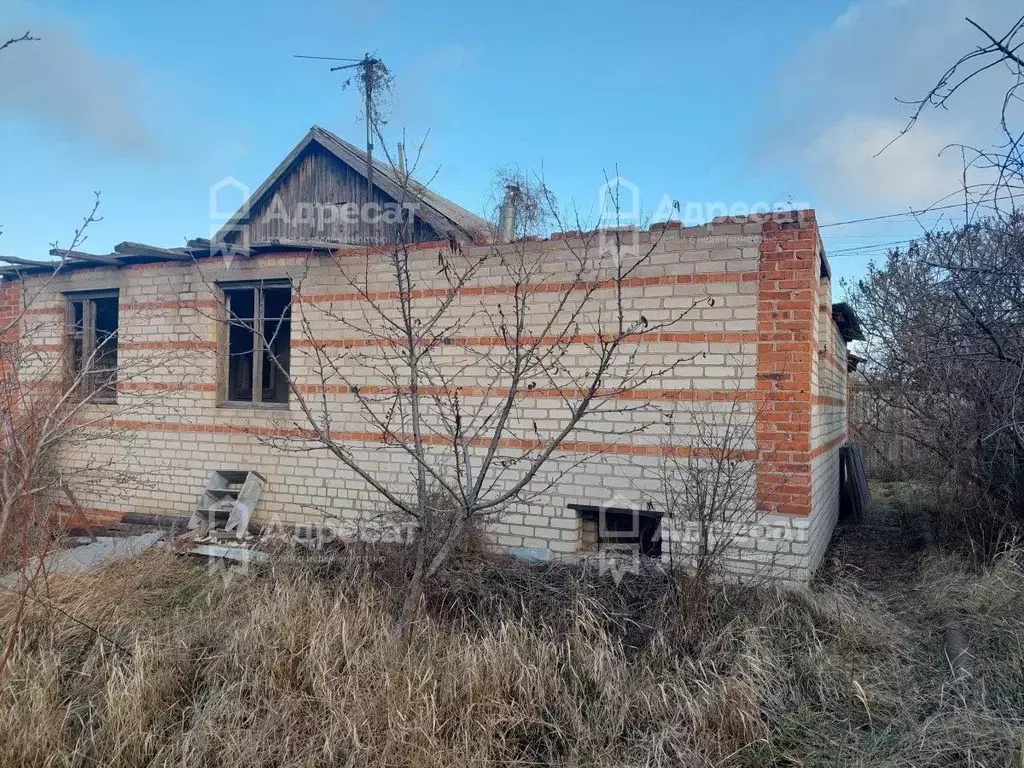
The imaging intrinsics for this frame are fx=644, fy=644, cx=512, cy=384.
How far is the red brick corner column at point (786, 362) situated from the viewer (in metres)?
4.77

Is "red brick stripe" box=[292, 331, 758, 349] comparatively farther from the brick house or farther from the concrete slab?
the concrete slab

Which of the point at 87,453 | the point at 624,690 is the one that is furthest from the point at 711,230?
the point at 87,453

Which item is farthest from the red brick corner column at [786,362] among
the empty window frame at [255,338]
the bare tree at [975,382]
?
the empty window frame at [255,338]

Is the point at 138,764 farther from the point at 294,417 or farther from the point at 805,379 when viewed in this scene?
the point at 805,379

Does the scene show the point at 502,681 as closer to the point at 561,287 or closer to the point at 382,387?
the point at 561,287

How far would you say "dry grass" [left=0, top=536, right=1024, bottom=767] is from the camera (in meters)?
2.89

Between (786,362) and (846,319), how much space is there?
381cm

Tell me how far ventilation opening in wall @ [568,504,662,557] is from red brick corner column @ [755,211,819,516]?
1020 mm

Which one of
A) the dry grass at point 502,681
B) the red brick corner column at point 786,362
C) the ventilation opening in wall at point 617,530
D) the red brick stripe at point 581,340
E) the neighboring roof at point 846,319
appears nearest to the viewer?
the dry grass at point 502,681

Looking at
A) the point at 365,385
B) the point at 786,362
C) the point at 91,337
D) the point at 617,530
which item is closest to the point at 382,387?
the point at 365,385

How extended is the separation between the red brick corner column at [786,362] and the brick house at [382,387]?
1 centimetres

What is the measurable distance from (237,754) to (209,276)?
17.8 ft

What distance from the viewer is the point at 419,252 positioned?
612cm

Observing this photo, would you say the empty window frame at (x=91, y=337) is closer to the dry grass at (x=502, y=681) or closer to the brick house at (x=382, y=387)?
the brick house at (x=382, y=387)
